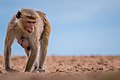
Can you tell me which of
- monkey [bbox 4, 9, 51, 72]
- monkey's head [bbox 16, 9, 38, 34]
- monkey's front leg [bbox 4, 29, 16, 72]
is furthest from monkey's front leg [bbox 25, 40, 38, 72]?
monkey's front leg [bbox 4, 29, 16, 72]

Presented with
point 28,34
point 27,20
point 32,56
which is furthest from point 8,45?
point 27,20

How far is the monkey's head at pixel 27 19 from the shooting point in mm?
13789

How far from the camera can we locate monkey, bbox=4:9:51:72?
13.7 m

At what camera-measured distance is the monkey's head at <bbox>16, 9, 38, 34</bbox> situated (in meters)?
13.8

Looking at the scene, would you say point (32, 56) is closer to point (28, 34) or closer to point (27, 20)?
point (28, 34)

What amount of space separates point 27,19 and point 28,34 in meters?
0.60

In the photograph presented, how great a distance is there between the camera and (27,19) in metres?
14.2

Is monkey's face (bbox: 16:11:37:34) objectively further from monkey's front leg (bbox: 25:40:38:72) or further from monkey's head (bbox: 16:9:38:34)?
monkey's front leg (bbox: 25:40:38:72)

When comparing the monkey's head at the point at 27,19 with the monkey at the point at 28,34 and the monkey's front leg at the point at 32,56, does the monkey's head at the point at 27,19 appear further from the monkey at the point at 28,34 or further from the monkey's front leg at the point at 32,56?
the monkey's front leg at the point at 32,56

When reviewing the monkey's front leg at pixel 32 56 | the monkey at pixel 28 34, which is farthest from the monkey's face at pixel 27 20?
the monkey's front leg at pixel 32 56

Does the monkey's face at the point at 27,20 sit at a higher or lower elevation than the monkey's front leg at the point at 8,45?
higher

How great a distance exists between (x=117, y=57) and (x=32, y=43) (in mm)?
11766

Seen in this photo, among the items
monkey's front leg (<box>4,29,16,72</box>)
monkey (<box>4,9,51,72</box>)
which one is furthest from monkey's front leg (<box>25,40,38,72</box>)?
monkey's front leg (<box>4,29,16,72</box>)

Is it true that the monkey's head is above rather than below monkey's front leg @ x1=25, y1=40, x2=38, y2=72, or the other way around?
above
